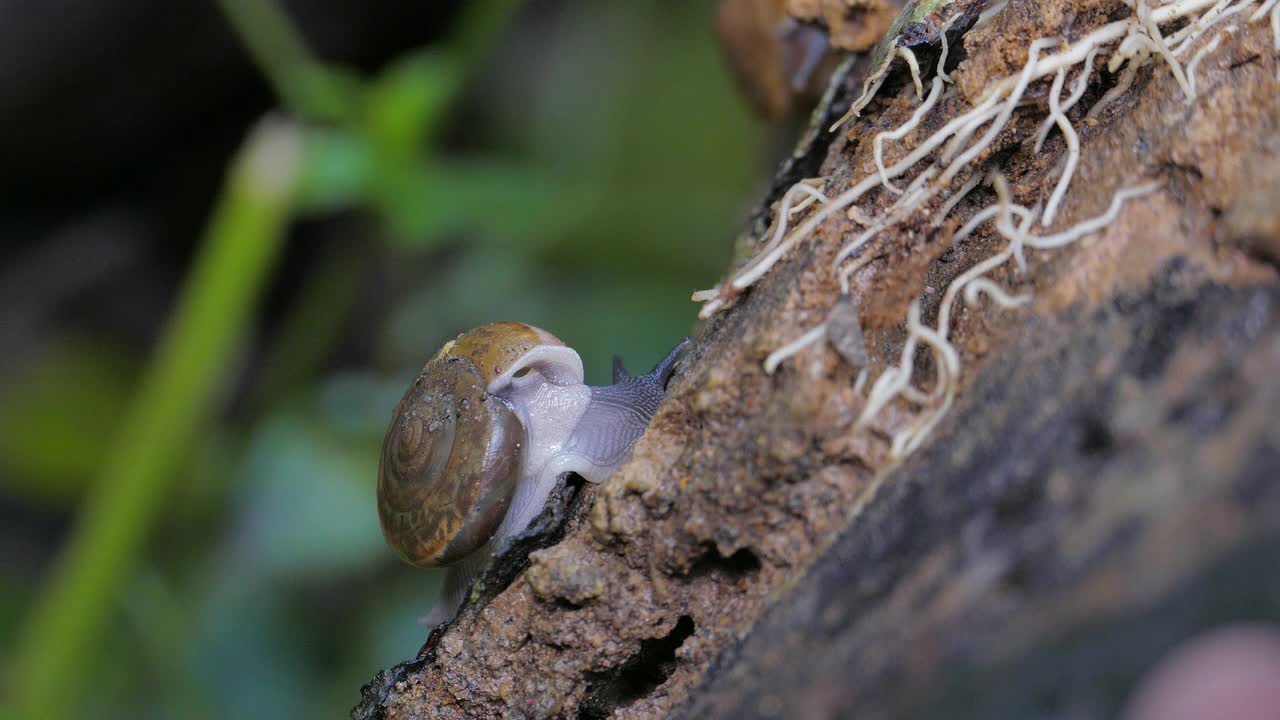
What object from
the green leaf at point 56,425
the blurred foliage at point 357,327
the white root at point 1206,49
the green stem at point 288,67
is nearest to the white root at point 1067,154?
the white root at point 1206,49

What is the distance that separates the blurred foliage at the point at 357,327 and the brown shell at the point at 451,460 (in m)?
1.18

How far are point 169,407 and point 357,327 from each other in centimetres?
141

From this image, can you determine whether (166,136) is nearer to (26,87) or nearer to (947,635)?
(26,87)

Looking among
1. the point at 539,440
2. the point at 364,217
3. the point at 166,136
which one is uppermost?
the point at 166,136

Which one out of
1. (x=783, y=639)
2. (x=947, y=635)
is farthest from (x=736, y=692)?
(x=947, y=635)

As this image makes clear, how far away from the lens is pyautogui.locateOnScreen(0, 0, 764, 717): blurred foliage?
2684mm

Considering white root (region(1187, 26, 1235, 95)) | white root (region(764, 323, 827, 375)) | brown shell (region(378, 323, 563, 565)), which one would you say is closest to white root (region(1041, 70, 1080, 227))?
white root (region(1187, 26, 1235, 95))

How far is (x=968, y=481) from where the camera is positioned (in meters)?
0.90

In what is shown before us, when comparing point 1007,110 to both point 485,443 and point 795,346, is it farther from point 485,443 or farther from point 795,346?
point 485,443

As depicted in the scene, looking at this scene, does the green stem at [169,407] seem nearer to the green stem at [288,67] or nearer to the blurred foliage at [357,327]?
the blurred foliage at [357,327]

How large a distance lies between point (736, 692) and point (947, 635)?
0.25 m

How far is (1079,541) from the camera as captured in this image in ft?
2.46

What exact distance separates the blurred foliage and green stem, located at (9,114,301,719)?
0.5 inches

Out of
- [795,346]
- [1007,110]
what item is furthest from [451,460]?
[1007,110]
